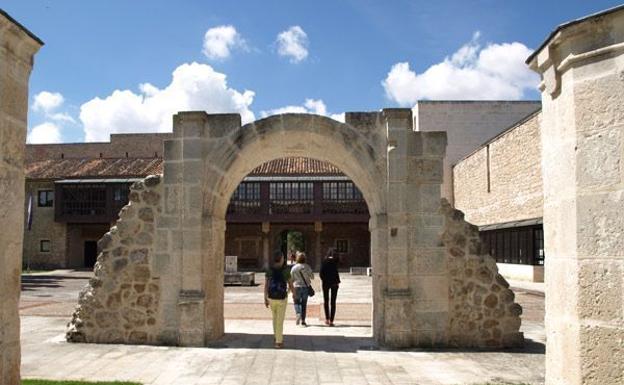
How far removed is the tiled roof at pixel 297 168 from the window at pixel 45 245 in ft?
47.7

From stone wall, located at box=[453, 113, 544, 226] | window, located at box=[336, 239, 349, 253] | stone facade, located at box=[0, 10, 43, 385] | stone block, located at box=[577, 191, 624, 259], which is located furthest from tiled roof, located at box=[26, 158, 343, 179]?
stone block, located at box=[577, 191, 624, 259]

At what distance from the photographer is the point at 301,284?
1004 cm

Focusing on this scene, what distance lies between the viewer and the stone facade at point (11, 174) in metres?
3.52

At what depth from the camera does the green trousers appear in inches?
304

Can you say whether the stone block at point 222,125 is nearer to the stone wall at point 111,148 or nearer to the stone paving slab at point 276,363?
the stone paving slab at point 276,363

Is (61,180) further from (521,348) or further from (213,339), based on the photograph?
(521,348)

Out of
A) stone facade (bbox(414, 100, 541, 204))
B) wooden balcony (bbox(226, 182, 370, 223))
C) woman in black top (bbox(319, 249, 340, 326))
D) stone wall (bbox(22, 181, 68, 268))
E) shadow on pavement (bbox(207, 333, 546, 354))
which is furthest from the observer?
stone facade (bbox(414, 100, 541, 204))

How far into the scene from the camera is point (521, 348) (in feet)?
25.5

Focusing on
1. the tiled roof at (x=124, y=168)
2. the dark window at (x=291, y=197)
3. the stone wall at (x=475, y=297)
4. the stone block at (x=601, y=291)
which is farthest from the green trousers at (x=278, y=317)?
the tiled roof at (x=124, y=168)

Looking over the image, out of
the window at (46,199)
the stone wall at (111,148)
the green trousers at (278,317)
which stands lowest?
the green trousers at (278,317)

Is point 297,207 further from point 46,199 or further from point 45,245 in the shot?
point 46,199

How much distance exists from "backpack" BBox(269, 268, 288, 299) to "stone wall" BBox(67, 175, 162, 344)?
1.70 metres

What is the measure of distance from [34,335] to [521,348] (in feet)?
24.9

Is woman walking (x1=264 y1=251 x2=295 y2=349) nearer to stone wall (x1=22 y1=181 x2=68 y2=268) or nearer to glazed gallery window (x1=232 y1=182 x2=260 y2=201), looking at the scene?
glazed gallery window (x1=232 y1=182 x2=260 y2=201)
